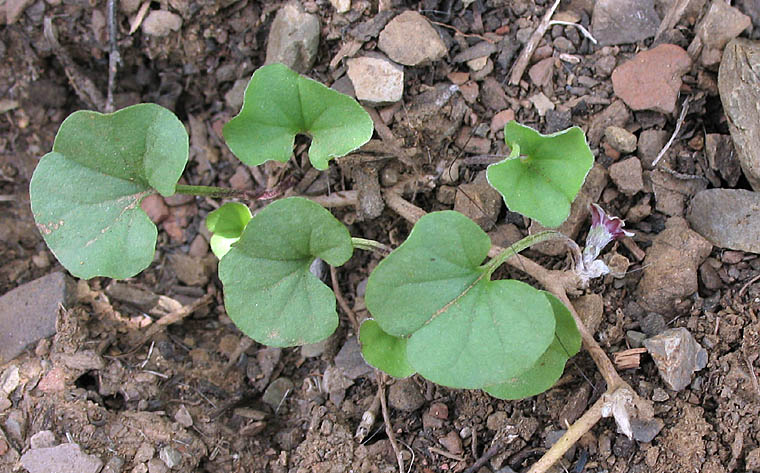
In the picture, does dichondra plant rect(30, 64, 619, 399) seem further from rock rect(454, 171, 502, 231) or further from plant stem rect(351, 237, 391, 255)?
rock rect(454, 171, 502, 231)

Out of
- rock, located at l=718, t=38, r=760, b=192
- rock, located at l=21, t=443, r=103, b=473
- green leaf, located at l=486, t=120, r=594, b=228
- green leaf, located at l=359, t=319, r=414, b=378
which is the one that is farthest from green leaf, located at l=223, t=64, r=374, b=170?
rock, located at l=718, t=38, r=760, b=192

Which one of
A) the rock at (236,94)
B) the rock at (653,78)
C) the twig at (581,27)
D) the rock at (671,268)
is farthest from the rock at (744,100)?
→ the rock at (236,94)

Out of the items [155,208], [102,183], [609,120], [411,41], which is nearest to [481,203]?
[609,120]

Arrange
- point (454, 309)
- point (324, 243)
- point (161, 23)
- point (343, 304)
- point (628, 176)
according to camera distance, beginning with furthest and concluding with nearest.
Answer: point (161, 23) → point (343, 304) → point (628, 176) → point (324, 243) → point (454, 309)

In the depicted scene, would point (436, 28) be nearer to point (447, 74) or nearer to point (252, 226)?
point (447, 74)

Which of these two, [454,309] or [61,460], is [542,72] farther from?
[61,460]

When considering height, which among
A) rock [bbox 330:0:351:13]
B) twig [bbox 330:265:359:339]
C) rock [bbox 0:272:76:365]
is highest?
rock [bbox 330:0:351:13]
